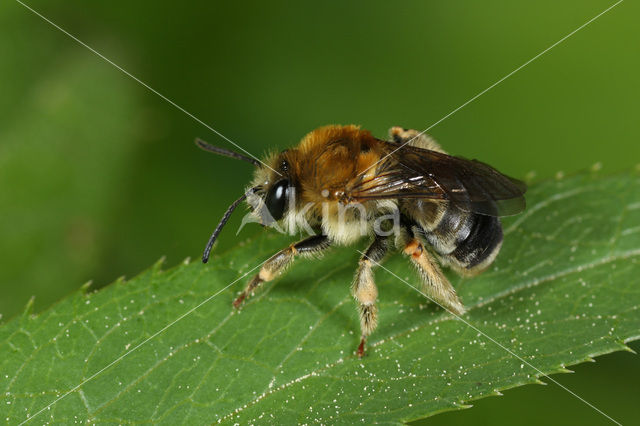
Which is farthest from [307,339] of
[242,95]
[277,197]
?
[242,95]

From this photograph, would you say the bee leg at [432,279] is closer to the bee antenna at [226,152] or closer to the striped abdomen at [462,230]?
the striped abdomen at [462,230]

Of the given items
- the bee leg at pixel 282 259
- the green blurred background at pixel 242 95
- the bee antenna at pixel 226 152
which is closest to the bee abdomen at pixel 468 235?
the bee leg at pixel 282 259

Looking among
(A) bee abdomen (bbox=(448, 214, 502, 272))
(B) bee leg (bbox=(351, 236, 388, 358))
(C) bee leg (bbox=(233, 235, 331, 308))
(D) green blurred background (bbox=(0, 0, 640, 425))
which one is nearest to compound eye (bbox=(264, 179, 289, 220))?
(C) bee leg (bbox=(233, 235, 331, 308))

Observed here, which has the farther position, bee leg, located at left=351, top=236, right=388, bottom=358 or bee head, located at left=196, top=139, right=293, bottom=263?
bee head, located at left=196, top=139, right=293, bottom=263

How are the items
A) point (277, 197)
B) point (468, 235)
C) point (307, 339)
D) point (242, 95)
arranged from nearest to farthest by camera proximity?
1. point (307, 339)
2. point (277, 197)
3. point (468, 235)
4. point (242, 95)

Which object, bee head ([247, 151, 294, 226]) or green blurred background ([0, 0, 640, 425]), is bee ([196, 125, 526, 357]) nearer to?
→ bee head ([247, 151, 294, 226])

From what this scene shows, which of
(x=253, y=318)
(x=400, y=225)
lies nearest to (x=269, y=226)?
(x=253, y=318)

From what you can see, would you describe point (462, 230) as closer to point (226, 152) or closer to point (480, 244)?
point (480, 244)
